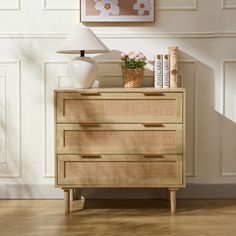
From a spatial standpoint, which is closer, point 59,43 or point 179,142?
point 179,142

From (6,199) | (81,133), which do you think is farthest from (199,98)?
(6,199)

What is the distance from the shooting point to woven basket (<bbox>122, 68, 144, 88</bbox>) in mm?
3688

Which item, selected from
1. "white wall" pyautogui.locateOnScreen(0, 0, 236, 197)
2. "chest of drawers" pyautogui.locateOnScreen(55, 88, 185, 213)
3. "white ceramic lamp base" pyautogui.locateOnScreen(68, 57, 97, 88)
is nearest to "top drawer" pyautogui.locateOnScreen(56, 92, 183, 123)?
"chest of drawers" pyautogui.locateOnScreen(55, 88, 185, 213)

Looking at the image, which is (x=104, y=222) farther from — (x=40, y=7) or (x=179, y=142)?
(x=40, y=7)

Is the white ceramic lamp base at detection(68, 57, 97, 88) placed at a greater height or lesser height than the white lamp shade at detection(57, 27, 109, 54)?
lesser

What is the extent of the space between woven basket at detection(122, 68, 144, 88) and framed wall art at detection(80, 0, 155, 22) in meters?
0.38

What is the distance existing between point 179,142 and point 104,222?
67 cm

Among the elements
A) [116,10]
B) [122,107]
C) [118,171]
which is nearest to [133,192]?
[118,171]

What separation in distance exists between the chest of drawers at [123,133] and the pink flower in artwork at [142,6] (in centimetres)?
64

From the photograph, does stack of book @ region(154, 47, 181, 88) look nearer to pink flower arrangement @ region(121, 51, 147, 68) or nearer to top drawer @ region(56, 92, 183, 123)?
pink flower arrangement @ region(121, 51, 147, 68)

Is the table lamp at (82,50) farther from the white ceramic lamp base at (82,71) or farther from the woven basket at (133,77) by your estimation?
the woven basket at (133,77)

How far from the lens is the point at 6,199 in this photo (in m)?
3.93

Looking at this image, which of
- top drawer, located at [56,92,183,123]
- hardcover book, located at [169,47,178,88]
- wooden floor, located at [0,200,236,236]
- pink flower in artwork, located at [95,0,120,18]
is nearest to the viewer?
wooden floor, located at [0,200,236,236]

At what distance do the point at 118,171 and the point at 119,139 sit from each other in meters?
0.20
